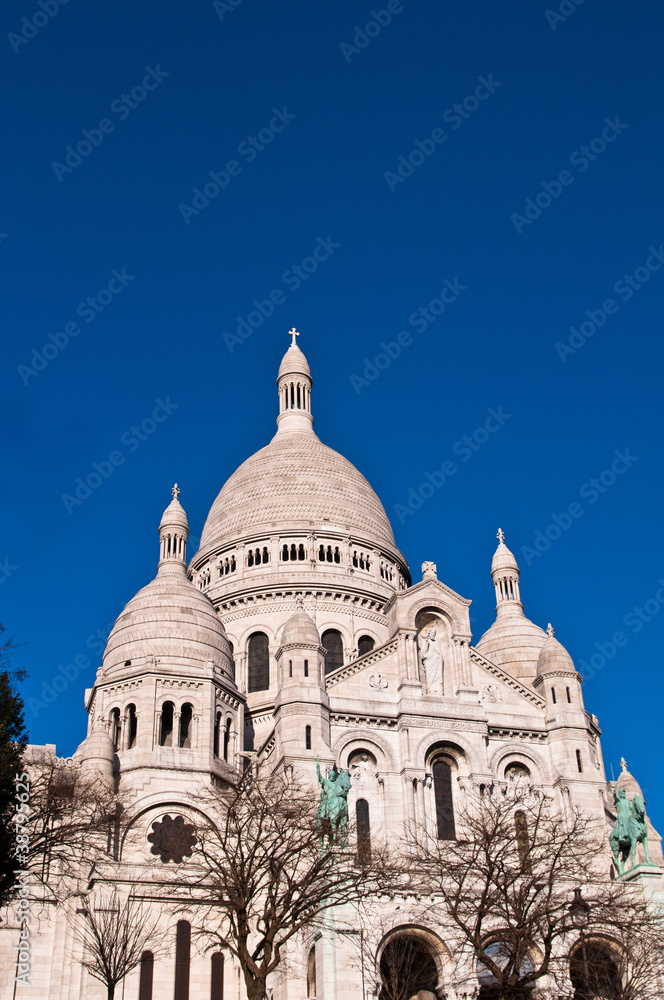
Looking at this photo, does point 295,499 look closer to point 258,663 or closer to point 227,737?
point 258,663

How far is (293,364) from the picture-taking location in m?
84.6

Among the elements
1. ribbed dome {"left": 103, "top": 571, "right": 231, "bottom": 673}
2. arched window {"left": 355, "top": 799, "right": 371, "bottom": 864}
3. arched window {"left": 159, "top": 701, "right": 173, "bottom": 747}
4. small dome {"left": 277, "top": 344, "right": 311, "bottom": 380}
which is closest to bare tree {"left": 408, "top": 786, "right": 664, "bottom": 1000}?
arched window {"left": 355, "top": 799, "right": 371, "bottom": 864}

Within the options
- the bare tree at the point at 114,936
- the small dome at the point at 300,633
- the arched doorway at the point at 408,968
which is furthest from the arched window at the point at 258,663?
the arched doorway at the point at 408,968

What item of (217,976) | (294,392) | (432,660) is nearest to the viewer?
(217,976)

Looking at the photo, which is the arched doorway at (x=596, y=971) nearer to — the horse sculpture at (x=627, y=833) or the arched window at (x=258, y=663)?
the horse sculpture at (x=627, y=833)

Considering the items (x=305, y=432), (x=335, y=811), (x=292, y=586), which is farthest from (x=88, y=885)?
(x=305, y=432)

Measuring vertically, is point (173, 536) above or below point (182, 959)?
above

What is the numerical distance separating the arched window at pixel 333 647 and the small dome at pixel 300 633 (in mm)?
12859

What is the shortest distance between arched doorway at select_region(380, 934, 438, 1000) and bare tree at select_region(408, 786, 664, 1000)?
177 cm

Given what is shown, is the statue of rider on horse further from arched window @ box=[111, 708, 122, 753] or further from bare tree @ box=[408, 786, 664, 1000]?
arched window @ box=[111, 708, 122, 753]

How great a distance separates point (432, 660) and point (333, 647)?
42.9ft

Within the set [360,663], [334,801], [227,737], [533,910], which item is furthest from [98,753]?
[533,910]

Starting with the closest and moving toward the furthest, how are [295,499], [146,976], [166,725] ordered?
[146,976] < [166,725] < [295,499]

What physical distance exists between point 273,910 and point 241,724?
81.4 feet
